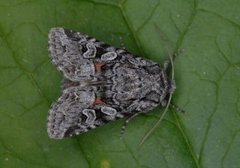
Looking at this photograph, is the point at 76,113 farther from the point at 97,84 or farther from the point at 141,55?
the point at 141,55

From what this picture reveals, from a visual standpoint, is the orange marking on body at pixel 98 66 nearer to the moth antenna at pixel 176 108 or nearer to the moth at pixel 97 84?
the moth at pixel 97 84

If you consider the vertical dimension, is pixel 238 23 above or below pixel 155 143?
above

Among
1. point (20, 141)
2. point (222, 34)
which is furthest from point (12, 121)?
point (222, 34)

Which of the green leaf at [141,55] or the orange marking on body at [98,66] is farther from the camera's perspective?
the orange marking on body at [98,66]

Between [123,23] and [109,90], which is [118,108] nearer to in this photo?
[109,90]

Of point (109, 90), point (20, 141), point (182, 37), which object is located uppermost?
point (182, 37)

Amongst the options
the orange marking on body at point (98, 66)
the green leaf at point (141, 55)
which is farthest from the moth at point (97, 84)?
the green leaf at point (141, 55)
